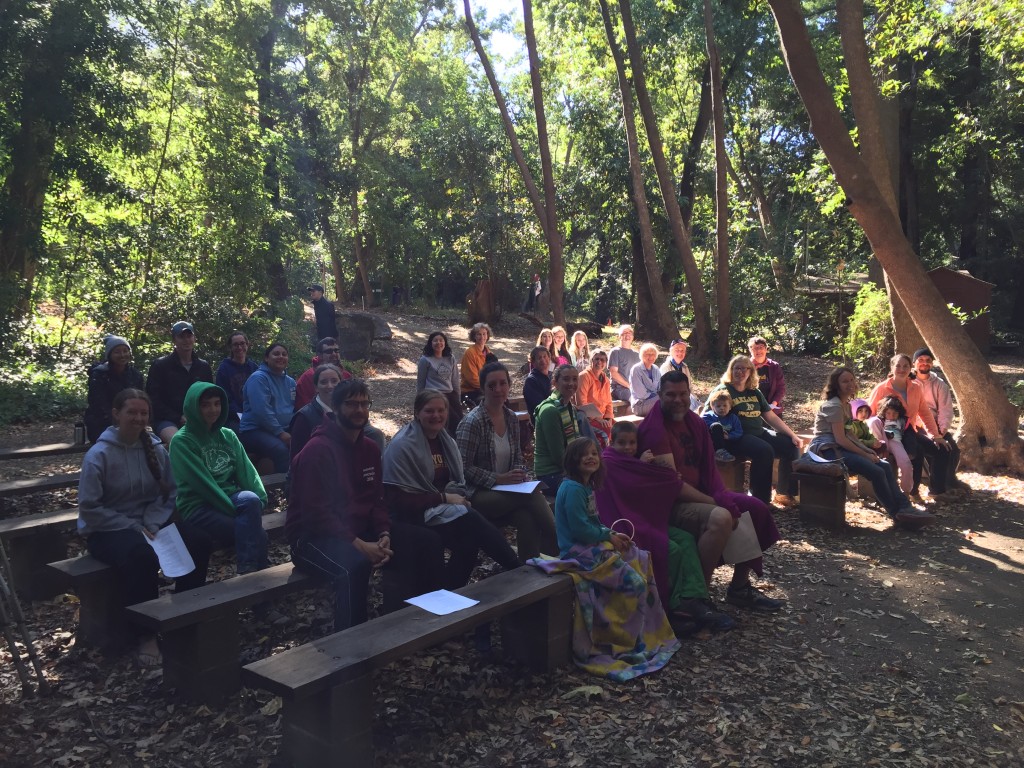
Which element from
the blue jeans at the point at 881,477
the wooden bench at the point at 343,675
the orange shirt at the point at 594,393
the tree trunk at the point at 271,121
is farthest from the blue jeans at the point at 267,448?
the tree trunk at the point at 271,121

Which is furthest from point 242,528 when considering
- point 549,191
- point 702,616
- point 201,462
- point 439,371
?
point 549,191

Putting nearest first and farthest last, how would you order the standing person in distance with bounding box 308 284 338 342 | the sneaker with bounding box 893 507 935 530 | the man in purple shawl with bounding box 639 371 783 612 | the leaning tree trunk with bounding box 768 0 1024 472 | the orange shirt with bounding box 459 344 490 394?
the man in purple shawl with bounding box 639 371 783 612 → the sneaker with bounding box 893 507 935 530 → the leaning tree trunk with bounding box 768 0 1024 472 → the orange shirt with bounding box 459 344 490 394 → the standing person in distance with bounding box 308 284 338 342

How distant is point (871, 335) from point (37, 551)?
14899mm

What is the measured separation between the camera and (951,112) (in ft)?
69.4

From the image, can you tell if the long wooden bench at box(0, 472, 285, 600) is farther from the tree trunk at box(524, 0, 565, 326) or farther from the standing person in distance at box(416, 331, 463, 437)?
the tree trunk at box(524, 0, 565, 326)

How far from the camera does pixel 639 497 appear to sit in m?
5.01

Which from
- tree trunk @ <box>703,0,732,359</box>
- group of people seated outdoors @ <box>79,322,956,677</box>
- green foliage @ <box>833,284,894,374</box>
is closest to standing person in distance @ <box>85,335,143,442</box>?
group of people seated outdoors @ <box>79,322,956,677</box>

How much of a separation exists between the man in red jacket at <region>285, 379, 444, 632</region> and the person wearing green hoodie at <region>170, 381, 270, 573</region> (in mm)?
591

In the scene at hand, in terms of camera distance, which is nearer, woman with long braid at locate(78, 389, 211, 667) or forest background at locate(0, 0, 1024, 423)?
woman with long braid at locate(78, 389, 211, 667)

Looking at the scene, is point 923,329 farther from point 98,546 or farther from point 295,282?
point 295,282

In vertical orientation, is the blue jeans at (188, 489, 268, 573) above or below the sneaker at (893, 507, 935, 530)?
above

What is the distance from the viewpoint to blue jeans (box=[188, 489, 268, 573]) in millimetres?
4852

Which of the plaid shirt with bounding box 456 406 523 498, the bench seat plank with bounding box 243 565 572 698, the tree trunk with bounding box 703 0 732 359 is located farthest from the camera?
the tree trunk with bounding box 703 0 732 359

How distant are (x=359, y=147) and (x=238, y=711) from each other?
1066 inches
